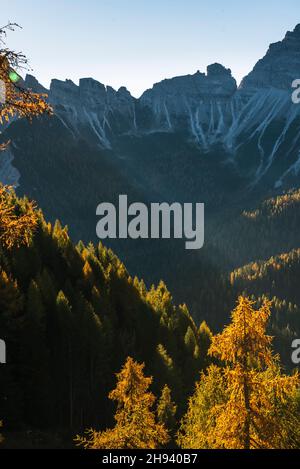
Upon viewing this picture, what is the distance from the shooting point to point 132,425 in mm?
16969

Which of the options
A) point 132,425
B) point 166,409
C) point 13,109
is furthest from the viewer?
point 166,409

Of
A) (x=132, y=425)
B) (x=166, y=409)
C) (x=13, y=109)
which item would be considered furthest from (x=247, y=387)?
(x=166, y=409)

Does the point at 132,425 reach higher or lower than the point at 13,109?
lower

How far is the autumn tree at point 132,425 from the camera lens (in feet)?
53.8

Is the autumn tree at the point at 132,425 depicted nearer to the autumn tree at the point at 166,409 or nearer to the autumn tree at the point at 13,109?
the autumn tree at the point at 13,109

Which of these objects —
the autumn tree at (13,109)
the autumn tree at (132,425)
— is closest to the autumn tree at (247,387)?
the autumn tree at (132,425)

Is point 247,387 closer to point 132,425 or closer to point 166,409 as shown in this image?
point 132,425

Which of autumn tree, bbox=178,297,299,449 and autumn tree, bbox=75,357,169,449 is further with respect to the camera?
autumn tree, bbox=75,357,169,449

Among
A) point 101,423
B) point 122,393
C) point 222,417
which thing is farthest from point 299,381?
point 101,423

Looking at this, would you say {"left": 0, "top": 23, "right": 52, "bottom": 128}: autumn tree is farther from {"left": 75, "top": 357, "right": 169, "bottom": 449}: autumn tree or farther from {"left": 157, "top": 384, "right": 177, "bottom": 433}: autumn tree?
{"left": 157, "top": 384, "right": 177, "bottom": 433}: autumn tree

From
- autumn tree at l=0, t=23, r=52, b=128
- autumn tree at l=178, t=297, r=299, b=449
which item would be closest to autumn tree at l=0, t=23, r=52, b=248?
autumn tree at l=0, t=23, r=52, b=128

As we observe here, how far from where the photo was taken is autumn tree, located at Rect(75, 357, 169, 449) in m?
16.4
